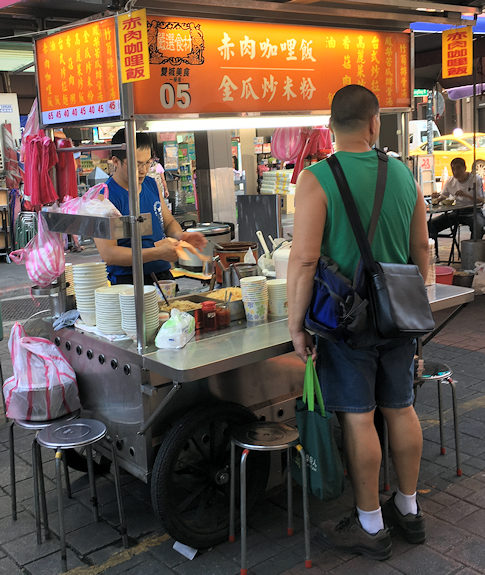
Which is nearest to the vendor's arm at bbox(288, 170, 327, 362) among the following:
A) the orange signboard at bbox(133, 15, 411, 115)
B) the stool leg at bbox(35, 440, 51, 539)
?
the orange signboard at bbox(133, 15, 411, 115)

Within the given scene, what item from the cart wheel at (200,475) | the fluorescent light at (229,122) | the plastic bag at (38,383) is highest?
the fluorescent light at (229,122)

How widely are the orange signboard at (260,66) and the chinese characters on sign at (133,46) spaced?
153mm

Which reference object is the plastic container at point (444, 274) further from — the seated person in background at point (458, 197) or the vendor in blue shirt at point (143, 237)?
the seated person in background at point (458, 197)

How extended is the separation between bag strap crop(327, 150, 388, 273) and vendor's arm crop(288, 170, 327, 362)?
9 centimetres

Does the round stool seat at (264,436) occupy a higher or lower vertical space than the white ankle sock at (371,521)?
higher

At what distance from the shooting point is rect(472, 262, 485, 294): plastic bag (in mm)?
8359

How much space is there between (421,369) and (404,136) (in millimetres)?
1748

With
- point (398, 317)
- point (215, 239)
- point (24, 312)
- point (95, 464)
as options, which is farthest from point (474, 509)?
point (24, 312)

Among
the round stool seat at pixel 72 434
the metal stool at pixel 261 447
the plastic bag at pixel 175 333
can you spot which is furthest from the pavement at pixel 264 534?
the plastic bag at pixel 175 333

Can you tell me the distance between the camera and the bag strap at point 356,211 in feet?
9.34

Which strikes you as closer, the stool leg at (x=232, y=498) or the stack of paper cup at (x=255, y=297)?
the stool leg at (x=232, y=498)

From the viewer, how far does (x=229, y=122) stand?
3.91 meters

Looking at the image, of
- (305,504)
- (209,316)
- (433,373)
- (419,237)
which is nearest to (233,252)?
(209,316)

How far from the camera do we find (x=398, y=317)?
2.84 metres
